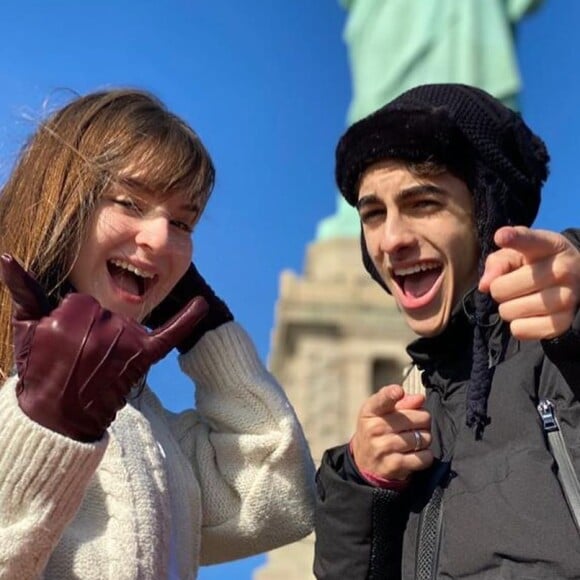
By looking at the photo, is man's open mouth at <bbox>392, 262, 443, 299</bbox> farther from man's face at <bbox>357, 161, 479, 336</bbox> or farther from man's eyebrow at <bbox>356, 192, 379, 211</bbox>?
man's eyebrow at <bbox>356, 192, 379, 211</bbox>

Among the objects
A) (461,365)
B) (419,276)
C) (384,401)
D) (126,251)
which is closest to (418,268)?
(419,276)

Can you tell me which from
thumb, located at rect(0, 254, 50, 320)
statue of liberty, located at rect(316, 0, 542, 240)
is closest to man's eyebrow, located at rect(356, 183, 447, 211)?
thumb, located at rect(0, 254, 50, 320)

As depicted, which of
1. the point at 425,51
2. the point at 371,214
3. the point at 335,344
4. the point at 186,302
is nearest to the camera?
the point at 371,214

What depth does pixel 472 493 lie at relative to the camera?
2867 mm

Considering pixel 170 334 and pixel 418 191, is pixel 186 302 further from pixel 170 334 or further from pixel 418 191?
pixel 170 334

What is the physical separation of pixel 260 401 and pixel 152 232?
1.95ft

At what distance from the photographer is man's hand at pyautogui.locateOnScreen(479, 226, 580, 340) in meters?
2.50

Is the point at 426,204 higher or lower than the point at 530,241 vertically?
higher

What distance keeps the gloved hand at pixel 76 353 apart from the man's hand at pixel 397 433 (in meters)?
0.61

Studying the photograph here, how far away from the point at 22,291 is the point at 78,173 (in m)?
0.68

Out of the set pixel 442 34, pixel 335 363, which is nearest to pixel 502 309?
pixel 335 363

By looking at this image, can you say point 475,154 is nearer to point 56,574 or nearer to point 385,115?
point 385,115

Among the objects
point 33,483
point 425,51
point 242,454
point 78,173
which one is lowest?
point 33,483

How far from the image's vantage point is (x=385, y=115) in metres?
3.40
